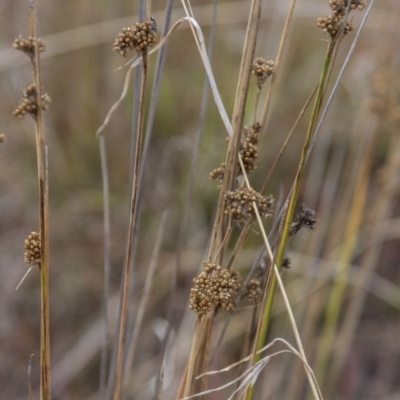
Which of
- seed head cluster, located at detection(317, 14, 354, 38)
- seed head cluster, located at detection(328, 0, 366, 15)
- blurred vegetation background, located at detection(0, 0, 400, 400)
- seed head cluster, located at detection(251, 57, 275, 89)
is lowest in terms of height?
blurred vegetation background, located at detection(0, 0, 400, 400)

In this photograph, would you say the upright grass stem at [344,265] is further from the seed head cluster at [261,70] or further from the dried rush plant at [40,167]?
the dried rush plant at [40,167]

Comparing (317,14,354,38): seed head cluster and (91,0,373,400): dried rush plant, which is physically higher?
(317,14,354,38): seed head cluster

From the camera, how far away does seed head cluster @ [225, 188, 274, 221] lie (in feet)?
1.88

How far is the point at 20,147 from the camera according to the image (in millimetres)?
1989

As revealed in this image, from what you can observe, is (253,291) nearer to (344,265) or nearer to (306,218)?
(306,218)

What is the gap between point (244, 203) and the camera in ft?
1.88

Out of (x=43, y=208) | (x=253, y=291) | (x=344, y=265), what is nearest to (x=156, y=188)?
(x=344, y=265)

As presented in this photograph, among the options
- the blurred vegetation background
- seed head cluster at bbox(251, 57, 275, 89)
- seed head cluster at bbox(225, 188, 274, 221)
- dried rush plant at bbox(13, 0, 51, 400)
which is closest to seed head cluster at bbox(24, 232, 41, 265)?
dried rush plant at bbox(13, 0, 51, 400)

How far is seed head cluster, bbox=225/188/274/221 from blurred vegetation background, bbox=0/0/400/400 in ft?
2.50

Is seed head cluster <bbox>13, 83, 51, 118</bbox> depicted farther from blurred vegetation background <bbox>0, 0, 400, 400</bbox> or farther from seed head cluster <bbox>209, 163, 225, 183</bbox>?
blurred vegetation background <bbox>0, 0, 400, 400</bbox>

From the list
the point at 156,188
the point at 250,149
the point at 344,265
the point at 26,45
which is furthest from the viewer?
the point at 156,188

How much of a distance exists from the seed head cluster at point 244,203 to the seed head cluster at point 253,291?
0.45 feet

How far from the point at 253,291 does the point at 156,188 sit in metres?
1.20

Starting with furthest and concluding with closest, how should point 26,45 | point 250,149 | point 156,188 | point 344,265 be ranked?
1. point 156,188
2. point 344,265
3. point 250,149
4. point 26,45
